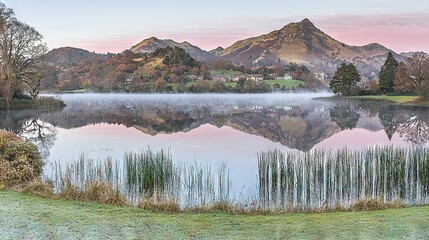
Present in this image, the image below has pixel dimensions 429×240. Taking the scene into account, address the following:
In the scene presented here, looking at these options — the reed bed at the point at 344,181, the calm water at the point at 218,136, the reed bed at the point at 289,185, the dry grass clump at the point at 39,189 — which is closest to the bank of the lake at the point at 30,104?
the calm water at the point at 218,136

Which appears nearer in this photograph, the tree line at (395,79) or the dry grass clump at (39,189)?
the dry grass clump at (39,189)

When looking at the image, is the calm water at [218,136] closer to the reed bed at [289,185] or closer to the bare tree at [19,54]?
the reed bed at [289,185]

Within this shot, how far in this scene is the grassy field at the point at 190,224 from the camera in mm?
7512

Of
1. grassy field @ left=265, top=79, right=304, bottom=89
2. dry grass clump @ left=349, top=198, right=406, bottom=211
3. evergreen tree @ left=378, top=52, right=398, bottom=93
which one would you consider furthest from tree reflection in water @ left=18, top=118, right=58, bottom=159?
grassy field @ left=265, top=79, right=304, bottom=89

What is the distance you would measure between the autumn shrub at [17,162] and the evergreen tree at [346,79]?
7207 cm

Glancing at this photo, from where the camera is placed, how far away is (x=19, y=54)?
2055 inches

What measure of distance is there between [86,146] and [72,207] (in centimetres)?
1448

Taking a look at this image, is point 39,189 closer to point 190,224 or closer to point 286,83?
point 190,224

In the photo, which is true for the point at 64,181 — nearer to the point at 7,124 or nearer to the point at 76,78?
the point at 7,124

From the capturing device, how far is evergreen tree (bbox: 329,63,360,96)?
80.1 m

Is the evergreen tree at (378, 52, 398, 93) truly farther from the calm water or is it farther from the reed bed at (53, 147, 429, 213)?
the reed bed at (53, 147, 429, 213)

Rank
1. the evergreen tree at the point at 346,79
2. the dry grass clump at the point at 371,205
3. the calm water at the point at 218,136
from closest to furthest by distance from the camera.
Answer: the dry grass clump at the point at 371,205, the calm water at the point at 218,136, the evergreen tree at the point at 346,79

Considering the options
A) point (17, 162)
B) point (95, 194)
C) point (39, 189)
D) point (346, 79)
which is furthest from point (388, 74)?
point (39, 189)

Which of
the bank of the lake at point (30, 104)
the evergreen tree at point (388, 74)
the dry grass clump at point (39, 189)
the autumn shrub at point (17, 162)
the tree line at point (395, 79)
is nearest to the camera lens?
the dry grass clump at point (39, 189)
